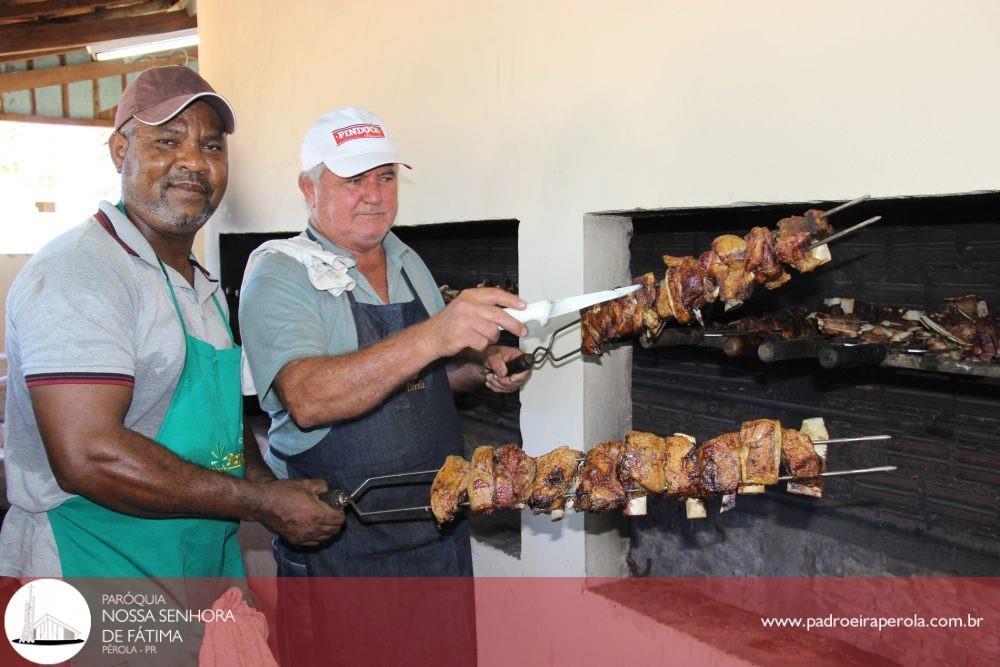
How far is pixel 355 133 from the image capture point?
9.63ft

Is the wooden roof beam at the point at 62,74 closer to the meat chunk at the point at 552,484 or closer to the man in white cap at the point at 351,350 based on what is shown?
the man in white cap at the point at 351,350

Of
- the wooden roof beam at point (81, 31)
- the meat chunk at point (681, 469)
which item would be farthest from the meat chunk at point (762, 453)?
the wooden roof beam at point (81, 31)

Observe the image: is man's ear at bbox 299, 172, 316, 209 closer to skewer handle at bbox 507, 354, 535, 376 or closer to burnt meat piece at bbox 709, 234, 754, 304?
skewer handle at bbox 507, 354, 535, 376

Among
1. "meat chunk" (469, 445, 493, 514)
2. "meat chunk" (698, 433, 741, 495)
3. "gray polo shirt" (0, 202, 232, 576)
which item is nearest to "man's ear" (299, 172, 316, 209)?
"gray polo shirt" (0, 202, 232, 576)

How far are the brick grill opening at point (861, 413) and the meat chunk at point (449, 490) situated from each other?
1208 mm

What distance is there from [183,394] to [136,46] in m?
7.01

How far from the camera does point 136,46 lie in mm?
8211

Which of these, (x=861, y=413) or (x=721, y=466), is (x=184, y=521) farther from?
(x=861, y=413)

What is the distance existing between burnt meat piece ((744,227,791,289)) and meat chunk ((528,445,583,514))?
909 mm

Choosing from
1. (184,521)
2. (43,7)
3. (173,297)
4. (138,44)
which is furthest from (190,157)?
(138,44)

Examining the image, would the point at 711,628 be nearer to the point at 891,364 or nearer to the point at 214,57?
the point at 891,364

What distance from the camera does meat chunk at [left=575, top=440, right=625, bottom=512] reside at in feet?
8.41

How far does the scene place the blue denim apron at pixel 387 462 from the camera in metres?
2.92

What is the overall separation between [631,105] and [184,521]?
87.5 inches
